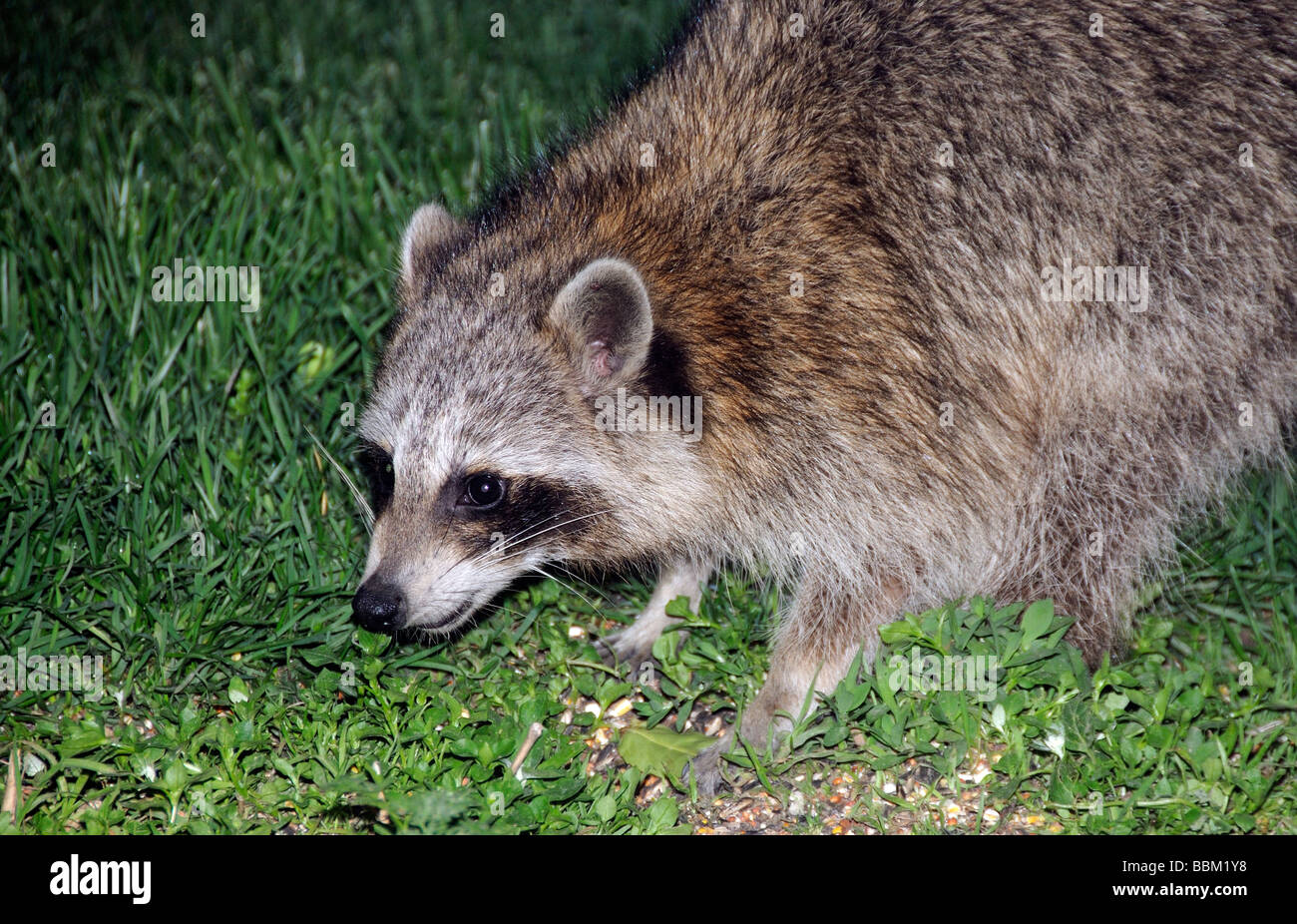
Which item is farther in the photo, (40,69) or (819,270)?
(40,69)

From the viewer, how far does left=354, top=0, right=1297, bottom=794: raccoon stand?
3.72m

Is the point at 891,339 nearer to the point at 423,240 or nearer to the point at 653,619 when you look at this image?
the point at 653,619

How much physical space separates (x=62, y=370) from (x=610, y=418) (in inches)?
93.3

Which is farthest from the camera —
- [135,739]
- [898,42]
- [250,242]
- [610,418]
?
[250,242]

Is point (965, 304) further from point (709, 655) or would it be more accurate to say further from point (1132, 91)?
point (709, 655)

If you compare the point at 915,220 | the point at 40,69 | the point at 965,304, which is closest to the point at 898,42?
the point at 915,220

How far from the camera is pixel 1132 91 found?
3822mm

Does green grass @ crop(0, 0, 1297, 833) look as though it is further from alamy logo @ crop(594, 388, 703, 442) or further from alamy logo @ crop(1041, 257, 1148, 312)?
alamy logo @ crop(1041, 257, 1148, 312)

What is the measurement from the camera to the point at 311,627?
3971 mm

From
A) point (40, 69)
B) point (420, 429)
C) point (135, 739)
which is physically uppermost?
point (40, 69)

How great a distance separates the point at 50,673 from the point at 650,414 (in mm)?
1990

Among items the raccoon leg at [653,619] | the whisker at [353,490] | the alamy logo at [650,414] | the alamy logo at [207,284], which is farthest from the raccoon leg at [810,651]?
the alamy logo at [207,284]

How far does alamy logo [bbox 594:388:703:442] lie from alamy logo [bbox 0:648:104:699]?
1.72 metres
